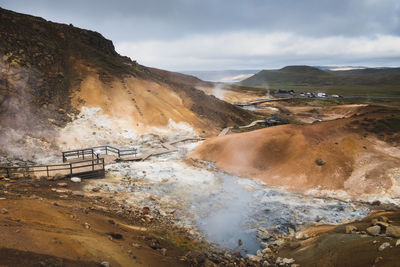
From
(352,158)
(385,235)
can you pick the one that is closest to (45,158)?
(385,235)

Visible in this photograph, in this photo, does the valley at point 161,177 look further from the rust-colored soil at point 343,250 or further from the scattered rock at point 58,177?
the scattered rock at point 58,177

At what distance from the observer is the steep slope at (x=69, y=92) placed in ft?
86.2

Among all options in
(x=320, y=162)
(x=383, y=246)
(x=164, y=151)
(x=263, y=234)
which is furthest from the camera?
(x=164, y=151)

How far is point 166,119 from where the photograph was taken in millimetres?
34625

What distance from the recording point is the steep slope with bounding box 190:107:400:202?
19.0 metres

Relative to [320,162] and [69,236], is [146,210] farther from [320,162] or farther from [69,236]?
[320,162]

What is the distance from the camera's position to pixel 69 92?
32.9m

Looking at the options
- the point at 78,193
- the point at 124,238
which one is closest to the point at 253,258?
the point at 124,238

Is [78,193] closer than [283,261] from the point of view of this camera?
No

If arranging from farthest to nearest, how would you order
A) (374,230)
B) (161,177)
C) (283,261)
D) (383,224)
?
(161,177), (283,261), (383,224), (374,230)

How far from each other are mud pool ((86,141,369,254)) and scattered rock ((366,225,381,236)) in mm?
4121

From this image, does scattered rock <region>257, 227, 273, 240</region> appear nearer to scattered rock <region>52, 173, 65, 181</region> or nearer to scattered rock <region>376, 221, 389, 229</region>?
scattered rock <region>376, 221, 389, 229</region>

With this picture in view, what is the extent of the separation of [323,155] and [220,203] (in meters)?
10.4

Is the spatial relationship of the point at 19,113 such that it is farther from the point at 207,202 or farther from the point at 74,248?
the point at 74,248
